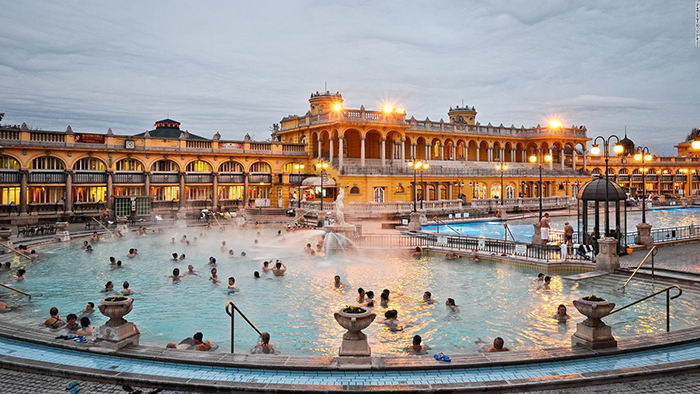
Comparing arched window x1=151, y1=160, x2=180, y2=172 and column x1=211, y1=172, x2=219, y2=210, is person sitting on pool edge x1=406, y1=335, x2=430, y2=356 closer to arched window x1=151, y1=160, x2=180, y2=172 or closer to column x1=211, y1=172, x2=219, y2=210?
column x1=211, y1=172, x2=219, y2=210

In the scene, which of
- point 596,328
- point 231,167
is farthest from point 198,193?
point 596,328

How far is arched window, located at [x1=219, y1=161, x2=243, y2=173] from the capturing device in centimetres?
4919

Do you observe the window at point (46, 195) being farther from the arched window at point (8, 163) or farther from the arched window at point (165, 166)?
the arched window at point (165, 166)

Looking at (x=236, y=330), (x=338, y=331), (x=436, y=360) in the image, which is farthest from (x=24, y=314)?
(x=436, y=360)

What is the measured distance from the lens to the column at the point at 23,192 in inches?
1492

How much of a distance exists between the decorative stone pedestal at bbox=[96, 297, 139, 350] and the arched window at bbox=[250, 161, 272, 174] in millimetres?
41002

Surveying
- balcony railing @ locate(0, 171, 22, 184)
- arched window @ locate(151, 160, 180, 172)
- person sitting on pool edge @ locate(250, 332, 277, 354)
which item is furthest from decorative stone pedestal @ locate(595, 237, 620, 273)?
balcony railing @ locate(0, 171, 22, 184)

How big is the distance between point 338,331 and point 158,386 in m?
5.71

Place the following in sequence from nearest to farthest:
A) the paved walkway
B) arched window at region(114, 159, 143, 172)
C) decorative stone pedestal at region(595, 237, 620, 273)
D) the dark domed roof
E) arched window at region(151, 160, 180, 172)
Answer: decorative stone pedestal at region(595, 237, 620, 273)
the paved walkway
the dark domed roof
arched window at region(114, 159, 143, 172)
arched window at region(151, 160, 180, 172)

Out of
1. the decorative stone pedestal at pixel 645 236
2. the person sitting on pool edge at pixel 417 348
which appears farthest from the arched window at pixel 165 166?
the person sitting on pool edge at pixel 417 348

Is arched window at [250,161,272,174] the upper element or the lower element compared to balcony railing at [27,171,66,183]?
upper

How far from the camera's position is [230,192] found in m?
49.6

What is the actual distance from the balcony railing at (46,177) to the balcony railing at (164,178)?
751 cm

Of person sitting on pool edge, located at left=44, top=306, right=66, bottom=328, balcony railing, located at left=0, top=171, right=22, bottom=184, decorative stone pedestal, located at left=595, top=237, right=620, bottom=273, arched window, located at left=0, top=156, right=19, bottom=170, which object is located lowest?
person sitting on pool edge, located at left=44, top=306, right=66, bottom=328
